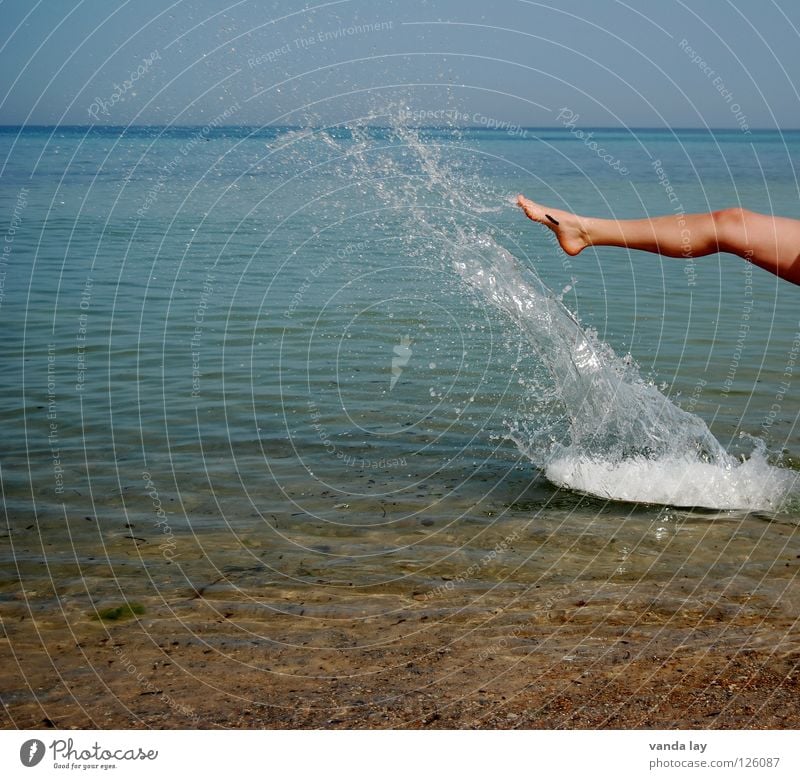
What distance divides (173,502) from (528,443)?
113 inches

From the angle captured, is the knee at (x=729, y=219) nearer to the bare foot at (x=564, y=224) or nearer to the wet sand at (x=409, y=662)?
the bare foot at (x=564, y=224)

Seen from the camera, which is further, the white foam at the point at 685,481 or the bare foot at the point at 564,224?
the white foam at the point at 685,481

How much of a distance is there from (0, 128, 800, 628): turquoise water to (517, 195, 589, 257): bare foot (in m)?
0.95

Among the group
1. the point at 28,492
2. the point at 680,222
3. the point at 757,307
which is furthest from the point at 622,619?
the point at 757,307

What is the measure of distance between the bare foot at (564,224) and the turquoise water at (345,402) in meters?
0.95

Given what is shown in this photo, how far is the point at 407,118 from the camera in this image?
6.84m

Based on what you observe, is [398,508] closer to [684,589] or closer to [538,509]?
[538,509]

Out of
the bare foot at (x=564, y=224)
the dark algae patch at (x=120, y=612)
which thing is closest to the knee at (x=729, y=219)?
the bare foot at (x=564, y=224)

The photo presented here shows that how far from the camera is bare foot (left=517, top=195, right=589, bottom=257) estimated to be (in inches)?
230

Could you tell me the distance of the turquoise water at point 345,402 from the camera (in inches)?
235

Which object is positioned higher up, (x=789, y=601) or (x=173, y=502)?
(x=173, y=502)

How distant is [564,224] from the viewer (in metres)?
5.85

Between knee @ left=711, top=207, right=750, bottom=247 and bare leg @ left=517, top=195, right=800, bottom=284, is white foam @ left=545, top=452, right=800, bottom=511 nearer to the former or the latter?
bare leg @ left=517, top=195, right=800, bottom=284

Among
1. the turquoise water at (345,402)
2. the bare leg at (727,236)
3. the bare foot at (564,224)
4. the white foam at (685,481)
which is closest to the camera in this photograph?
the bare leg at (727,236)
